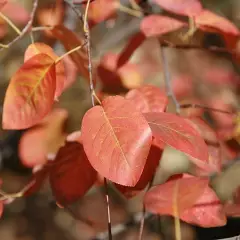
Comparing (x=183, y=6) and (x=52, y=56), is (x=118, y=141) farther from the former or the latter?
(x=183, y=6)

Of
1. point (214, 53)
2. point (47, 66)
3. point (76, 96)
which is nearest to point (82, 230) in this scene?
point (76, 96)

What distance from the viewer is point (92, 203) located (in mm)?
1584

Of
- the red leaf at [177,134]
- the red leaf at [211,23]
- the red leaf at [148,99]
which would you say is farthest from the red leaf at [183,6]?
the red leaf at [177,134]

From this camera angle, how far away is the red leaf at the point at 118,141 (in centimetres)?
52

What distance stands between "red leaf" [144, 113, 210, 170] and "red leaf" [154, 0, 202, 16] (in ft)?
0.76

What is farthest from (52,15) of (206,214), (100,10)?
(206,214)

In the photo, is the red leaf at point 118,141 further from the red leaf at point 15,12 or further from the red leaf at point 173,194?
the red leaf at point 15,12

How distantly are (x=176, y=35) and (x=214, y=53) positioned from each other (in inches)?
26.8

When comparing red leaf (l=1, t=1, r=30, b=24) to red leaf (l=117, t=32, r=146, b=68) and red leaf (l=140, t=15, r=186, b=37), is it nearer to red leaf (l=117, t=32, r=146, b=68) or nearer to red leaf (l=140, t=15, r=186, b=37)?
red leaf (l=117, t=32, r=146, b=68)

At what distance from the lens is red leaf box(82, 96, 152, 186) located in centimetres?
52

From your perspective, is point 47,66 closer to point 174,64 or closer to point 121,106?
point 121,106

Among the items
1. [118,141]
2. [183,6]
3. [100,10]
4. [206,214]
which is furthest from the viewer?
[100,10]

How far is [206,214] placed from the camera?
68 centimetres

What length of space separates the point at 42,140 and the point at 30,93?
0.43 meters
